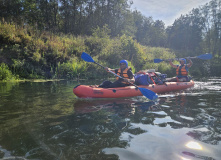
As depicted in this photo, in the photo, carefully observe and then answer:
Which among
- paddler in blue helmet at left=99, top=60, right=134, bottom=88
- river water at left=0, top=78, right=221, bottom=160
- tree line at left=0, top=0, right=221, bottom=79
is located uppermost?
tree line at left=0, top=0, right=221, bottom=79

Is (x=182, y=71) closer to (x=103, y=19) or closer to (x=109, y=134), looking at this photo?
(x=109, y=134)

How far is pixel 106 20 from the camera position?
2580cm

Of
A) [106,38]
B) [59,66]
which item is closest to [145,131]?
[59,66]

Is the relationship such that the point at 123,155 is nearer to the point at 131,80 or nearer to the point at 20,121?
the point at 20,121

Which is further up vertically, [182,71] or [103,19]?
[103,19]

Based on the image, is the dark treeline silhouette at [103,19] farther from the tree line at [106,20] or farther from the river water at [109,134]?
the river water at [109,134]

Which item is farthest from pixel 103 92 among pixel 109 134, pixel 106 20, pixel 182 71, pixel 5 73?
pixel 106 20

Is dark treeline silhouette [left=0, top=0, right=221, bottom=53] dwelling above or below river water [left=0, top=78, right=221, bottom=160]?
above

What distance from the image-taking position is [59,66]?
11469 millimetres

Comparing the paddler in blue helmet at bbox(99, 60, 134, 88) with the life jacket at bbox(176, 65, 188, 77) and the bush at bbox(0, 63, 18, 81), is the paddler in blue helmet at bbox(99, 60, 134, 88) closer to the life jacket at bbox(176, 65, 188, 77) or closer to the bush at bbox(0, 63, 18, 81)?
the life jacket at bbox(176, 65, 188, 77)

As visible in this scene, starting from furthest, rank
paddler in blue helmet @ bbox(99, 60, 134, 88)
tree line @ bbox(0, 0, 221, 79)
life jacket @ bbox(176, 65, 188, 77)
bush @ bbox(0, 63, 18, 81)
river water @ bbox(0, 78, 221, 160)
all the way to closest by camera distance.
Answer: tree line @ bbox(0, 0, 221, 79)
bush @ bbox(0, 63, 18, 81)
life jacket @ bbox(176, 65, 188, 77)
paddler in blue helmet @ bbox(99, 60, 134, 88)
river water @ bbox(0, 78, 221, 160)

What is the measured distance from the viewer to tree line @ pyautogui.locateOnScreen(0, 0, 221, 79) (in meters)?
19.2

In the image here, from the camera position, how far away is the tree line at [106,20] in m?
19.2

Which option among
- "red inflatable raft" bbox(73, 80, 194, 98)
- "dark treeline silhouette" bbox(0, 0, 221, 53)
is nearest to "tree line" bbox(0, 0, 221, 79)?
"dark treeline silhouette" bbox(0, 0, 221, 53)
